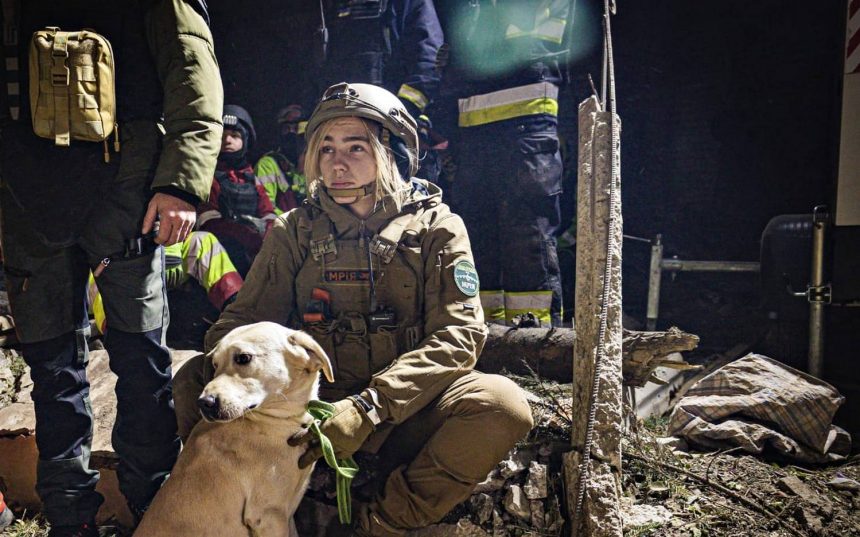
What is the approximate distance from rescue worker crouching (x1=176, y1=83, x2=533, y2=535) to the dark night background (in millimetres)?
2447

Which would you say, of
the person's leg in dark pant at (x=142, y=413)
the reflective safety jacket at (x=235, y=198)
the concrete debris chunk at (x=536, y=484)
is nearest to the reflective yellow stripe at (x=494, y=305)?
the concrete debris chunk at (x=536, y=484)

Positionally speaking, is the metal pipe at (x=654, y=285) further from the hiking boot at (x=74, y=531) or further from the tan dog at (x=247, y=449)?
the hiking boot at (x=74, y=531)

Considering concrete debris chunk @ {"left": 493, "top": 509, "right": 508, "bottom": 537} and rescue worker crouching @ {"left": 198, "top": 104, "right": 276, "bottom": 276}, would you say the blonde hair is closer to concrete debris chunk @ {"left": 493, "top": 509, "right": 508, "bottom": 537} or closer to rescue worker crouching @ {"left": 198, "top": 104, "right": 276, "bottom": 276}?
concrete debris chunk @ {"left": 493, "top": 509, "right": 508, "bottom": 537}

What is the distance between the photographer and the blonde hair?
8.61 feet

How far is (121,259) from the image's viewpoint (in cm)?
241

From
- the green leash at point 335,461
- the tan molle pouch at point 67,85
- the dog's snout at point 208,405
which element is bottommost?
the green leash at point 335,461

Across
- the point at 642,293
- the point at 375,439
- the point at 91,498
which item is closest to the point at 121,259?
the point at 91,498

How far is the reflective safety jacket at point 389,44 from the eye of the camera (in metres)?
3.99

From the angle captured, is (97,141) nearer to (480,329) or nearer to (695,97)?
(480,329)

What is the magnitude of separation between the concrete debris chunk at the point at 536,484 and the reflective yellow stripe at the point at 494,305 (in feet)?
5.35

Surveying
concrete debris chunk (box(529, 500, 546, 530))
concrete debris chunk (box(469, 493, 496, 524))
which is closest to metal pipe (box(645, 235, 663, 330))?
concrete debris chunk (box(529, 500, 546, 530))

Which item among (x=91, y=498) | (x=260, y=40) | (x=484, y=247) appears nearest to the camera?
(x=91, y=498)

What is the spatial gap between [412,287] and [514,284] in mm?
1772

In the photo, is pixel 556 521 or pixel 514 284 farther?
pixel 514 284
